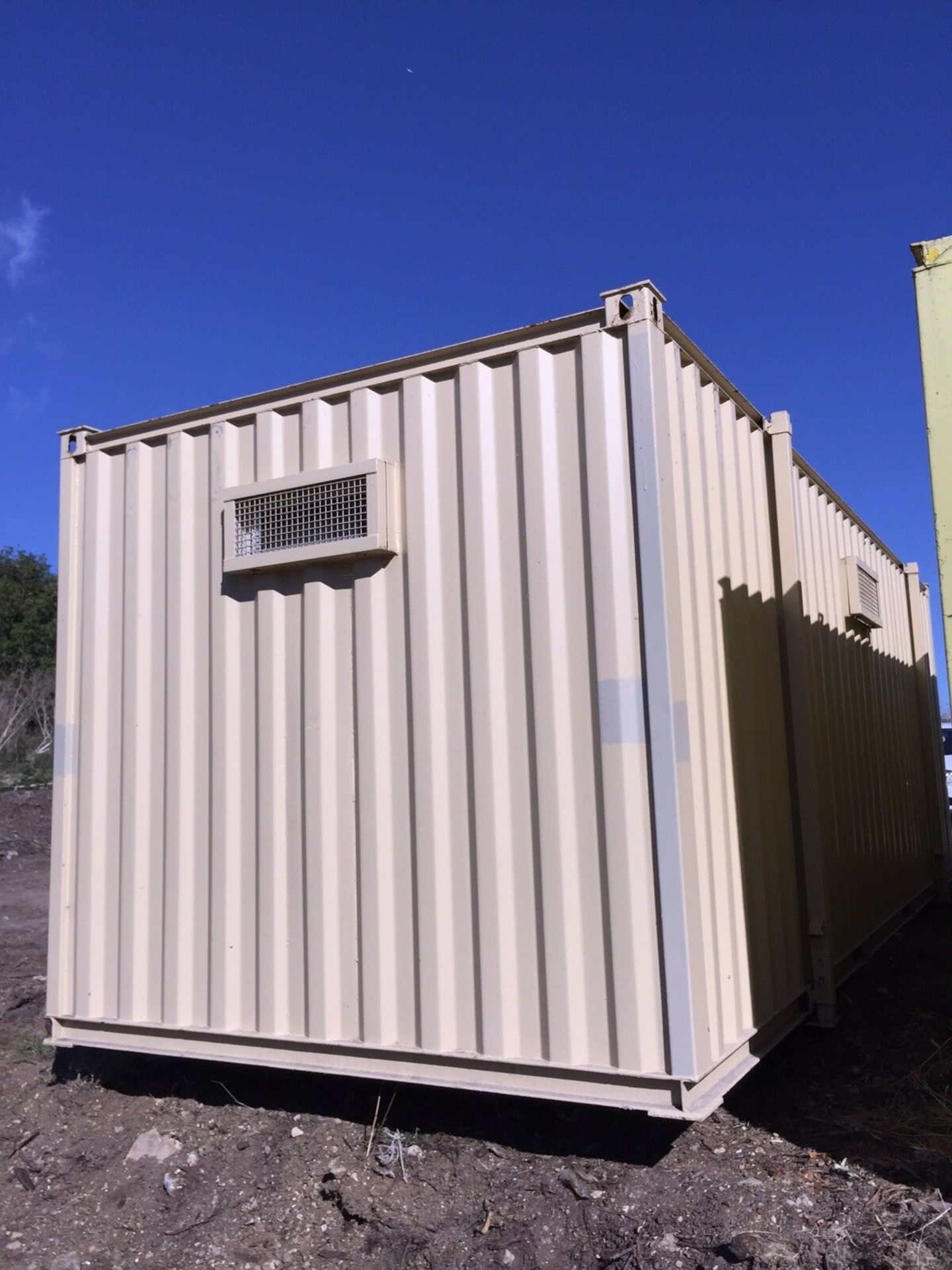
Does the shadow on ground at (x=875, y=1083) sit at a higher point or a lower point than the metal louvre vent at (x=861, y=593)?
lower

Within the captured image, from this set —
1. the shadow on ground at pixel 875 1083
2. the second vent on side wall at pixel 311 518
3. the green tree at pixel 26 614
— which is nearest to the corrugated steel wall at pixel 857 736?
the shadow on ground at pixel 875 1083

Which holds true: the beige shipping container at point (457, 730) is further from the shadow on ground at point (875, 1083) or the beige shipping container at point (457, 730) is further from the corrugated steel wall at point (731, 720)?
the shadow on ground at point (875, 1083)

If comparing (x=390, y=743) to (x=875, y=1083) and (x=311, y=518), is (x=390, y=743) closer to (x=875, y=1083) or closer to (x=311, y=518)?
(x=311, y=518)

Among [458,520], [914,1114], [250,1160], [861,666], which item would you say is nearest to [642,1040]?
[914,1114]

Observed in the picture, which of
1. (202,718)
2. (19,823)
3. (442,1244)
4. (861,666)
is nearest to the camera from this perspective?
(442,1244)

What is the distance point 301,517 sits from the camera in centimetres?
445

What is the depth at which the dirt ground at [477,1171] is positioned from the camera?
334 cm

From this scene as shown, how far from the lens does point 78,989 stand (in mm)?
4738

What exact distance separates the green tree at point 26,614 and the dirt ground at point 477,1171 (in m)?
16.2

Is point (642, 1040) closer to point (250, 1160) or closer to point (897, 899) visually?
point (250, 1160)

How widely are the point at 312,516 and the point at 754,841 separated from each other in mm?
2297

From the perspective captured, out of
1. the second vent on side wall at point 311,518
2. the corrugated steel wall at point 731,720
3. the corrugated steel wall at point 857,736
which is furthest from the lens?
the corrugated steel wall at point 857,736

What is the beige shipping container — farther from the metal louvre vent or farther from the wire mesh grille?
the metal louvre vent

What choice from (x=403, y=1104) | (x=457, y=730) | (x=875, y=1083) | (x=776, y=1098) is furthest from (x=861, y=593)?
(x=403, y=1104)
